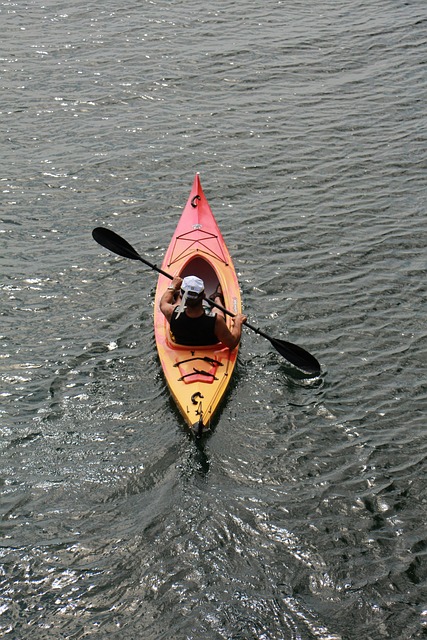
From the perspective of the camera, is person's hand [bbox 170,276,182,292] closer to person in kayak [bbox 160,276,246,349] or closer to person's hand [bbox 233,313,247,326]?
person in kayak [bbox 160,276,246,349]

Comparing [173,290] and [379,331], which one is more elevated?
[173,290]

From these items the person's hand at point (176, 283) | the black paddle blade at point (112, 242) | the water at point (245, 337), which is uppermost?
the black paddle blade at point (112, 242)

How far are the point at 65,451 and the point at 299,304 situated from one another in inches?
146

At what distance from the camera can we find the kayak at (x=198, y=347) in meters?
9.09

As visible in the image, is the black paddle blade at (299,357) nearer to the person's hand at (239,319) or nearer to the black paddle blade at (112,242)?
the person's hand at (239,319)

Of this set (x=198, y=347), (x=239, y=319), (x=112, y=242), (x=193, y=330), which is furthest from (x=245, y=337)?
(x=112, y=242)

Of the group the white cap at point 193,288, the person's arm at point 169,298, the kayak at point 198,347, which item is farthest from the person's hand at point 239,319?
the white cap at point 193,288

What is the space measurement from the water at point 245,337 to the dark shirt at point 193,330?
1.84ft

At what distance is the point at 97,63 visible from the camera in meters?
17.1

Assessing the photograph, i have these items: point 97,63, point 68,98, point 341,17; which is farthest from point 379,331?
point 341,17

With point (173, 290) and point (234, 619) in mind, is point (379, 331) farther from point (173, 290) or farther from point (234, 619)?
point (234, 619)

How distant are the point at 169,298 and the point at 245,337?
43.4 inches

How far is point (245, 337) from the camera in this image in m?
10.6

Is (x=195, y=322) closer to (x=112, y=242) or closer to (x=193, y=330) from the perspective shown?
(x=193, y=330)
